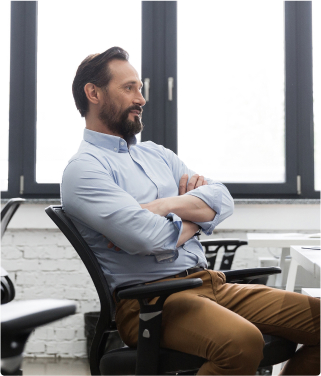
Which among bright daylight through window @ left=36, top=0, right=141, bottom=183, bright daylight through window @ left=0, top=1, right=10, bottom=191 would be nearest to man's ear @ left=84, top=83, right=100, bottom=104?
bright daylight through window @ left=36, top=0, right=141, bottom=183

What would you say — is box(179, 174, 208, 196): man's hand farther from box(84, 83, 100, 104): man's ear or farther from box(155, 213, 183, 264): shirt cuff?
box(84, 83, 100, 104): man's ear

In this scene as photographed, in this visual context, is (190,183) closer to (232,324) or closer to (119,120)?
(119,120)

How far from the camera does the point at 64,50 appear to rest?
10.9ft

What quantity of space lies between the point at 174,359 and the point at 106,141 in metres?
0.76

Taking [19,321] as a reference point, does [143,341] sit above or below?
below

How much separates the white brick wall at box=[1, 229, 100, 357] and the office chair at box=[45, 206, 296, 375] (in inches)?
75.7

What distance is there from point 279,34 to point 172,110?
98 centimetres

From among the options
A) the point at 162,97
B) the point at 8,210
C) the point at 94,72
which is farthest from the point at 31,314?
the point at 162,97

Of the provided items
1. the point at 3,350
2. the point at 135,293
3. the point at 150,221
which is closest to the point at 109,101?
the point at 150,221

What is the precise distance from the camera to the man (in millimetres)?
1080

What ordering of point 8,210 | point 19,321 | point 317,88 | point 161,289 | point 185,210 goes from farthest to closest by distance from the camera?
point 317,88, point 8,210, point 185,210, point 161,289, point 19,321

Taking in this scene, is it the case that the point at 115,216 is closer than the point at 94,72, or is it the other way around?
the point at 115,216

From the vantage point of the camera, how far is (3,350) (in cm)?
56

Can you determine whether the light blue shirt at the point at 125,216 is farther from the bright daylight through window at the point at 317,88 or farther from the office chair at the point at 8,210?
the bright daylight through window at the point at 317,88
